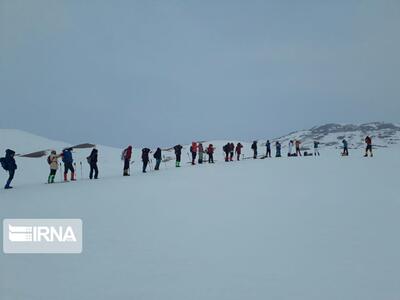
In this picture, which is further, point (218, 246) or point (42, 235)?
point (42, 235)

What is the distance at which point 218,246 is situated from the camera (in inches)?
275

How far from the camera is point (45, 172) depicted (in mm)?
26766

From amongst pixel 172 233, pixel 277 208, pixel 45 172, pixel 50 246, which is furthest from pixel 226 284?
pixel 45 172

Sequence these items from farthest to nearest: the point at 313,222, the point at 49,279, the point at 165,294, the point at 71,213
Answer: the point at 71,213 < the point at 313,222 < the point at 49,279 < the point at 165,294

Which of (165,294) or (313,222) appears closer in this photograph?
(165,294)

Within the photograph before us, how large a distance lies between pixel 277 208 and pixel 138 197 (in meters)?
5.11

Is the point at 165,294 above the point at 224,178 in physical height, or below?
below

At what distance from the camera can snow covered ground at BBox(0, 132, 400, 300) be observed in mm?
5297

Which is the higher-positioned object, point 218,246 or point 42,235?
point 42,235

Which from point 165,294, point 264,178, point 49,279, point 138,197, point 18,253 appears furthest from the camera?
point 264,178

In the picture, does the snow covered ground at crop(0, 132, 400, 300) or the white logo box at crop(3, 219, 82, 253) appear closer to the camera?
the snow covered ground at crop(0, 132, 400, 300)

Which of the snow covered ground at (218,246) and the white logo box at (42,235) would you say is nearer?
the snow covered ground at (218,246)

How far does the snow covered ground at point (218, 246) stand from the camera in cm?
530

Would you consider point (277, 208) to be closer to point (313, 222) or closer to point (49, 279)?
point (313, 222)
